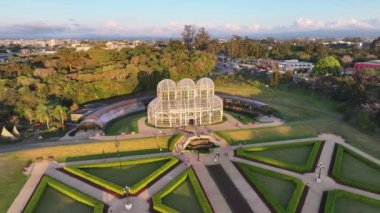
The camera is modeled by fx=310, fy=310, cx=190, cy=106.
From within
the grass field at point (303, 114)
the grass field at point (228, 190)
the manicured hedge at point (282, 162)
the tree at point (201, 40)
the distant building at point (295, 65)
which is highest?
the tree at point (201, 40)

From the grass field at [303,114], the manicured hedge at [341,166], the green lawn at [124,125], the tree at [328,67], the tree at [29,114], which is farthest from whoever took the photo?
the tree at [328,67]

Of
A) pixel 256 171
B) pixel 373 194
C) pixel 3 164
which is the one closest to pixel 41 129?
pixel 3 164

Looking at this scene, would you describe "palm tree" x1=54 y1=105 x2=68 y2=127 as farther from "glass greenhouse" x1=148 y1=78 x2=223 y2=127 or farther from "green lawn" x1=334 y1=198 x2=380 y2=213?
"green lawn" x1=334 y1=198 x2=380 y2=213

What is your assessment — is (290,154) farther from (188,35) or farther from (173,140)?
(188,35)

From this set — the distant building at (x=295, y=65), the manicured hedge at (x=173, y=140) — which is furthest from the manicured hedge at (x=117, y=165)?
the distant building at (x=295, y=65)

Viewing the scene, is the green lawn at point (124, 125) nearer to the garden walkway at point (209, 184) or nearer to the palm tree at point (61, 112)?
the palm tree at point (61, 112)

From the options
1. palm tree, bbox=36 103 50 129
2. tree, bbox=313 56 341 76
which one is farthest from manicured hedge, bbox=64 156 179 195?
tree, bbox=313 56 341 76

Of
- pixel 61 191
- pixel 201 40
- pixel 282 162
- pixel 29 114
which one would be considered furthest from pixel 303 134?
pixel 201 40
